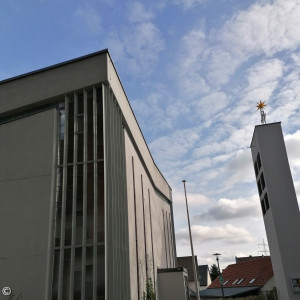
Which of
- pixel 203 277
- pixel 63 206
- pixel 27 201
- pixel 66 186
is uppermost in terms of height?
pixel 66 186

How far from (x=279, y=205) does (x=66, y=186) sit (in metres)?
19.3

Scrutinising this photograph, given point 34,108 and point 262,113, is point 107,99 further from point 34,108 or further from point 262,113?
point 262,113

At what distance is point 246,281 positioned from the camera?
5031cm

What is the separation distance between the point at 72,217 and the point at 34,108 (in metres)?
6.91

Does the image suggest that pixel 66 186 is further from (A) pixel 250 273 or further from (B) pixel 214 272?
(B) pixel 214 272

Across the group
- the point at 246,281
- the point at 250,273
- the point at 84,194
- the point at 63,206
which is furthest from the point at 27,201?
the point at 250,273

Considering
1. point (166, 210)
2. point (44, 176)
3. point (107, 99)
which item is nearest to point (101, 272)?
point (44, 176)

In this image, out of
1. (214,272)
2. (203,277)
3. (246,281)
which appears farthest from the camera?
(214,272)

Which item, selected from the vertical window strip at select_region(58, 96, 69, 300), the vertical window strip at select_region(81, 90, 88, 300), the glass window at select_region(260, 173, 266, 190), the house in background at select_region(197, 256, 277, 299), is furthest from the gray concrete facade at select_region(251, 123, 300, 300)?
the vertical window strip at select_region(58, 96, 69, 300)

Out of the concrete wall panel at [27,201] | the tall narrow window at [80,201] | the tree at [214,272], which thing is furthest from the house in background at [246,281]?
the tree at [214,272]

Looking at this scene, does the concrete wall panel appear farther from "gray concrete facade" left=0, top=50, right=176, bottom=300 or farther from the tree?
the tree

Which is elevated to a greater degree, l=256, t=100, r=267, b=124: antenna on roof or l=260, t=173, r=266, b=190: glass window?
l=256, t=100, r=267, b=124: antenna on roof

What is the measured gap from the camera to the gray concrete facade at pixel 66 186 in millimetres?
15820

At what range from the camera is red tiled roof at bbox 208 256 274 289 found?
155 feet
